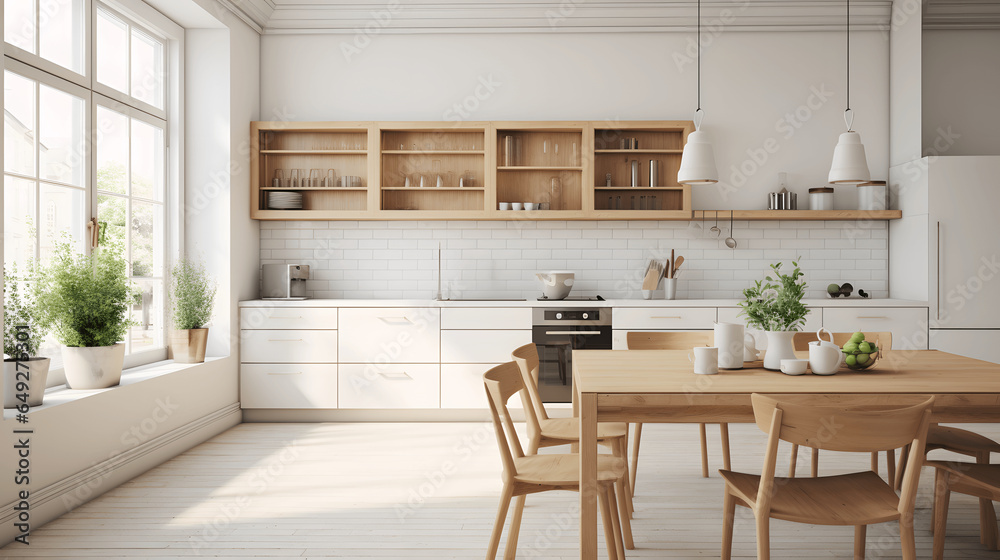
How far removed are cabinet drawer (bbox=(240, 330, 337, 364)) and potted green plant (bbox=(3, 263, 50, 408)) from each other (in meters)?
1.94

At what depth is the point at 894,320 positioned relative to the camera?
501 cm

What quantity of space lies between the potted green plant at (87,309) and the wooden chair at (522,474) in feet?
7.67

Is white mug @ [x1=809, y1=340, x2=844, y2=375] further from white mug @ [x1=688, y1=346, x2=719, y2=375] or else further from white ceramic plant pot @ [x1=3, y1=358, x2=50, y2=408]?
white ceramic plant pot @ [x1=3, y1=358, x2=50, y2=408]

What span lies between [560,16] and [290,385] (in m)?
3.90

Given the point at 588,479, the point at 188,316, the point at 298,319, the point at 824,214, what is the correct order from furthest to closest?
the point at 824,214 → the point at 298,319 → the point at 188,316 → the point at 588,479

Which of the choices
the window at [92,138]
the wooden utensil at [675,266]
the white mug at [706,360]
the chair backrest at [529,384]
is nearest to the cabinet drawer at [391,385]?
the window at [92,138]

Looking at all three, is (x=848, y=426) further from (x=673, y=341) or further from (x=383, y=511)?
(x=383, y=511)

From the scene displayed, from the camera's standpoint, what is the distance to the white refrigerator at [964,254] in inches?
195

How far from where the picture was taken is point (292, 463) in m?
4.09

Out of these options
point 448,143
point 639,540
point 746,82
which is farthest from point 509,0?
point 639,540

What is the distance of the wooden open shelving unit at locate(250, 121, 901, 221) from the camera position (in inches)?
211

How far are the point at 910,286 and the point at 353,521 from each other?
481 centimetres

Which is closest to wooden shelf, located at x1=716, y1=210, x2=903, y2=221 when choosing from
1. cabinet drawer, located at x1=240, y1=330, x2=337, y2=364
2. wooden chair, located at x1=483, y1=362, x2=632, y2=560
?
wooden chair, located at x1=483, y1=362, x2=632, y2=560

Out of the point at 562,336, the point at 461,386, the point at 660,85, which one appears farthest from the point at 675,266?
the point at 461,386
